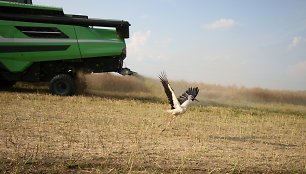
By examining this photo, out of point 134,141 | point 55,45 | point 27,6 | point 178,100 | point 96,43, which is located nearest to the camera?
point 134,141

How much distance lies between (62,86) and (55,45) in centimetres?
158

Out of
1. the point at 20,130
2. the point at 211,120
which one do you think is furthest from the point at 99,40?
the point at 20,130

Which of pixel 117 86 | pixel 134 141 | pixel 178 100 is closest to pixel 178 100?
pixel 178 100

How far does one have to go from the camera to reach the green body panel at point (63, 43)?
1553cm

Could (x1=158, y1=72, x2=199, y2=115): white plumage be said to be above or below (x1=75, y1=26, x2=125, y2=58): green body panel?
below

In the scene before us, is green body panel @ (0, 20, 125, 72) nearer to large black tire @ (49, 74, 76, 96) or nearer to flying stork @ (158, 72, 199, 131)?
large black tire @ (49, 74, 76, 96)

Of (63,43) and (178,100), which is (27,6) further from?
(178,100)

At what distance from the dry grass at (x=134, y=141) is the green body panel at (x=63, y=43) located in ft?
8.10

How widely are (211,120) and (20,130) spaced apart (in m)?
6.15

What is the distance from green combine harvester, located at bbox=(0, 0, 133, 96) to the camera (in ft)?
51.1

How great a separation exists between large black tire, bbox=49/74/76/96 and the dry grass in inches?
93.9

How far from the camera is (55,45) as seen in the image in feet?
52.4

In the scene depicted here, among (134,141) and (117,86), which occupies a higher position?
(117,86)

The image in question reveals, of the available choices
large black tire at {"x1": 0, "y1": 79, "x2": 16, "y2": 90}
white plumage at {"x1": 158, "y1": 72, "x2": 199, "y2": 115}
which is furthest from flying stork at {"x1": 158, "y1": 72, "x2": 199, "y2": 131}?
large black tire at {"x1": 0, "y1": 79, "x2": 16, "y2": 90}
